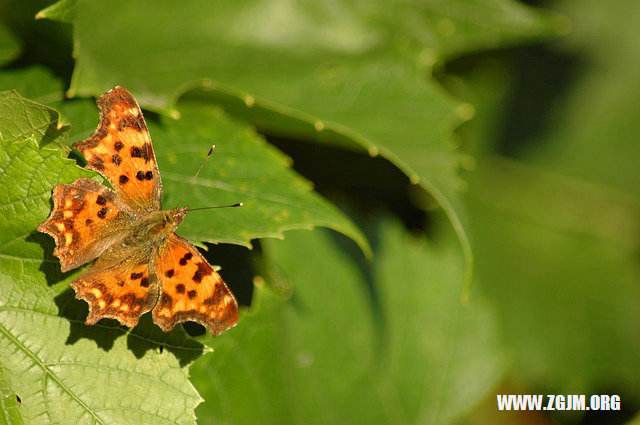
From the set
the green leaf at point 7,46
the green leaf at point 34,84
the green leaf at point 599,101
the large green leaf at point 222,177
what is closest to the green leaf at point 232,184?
the large green leaf at point 222,177

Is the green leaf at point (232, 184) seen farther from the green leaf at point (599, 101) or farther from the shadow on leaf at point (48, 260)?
the green leaf at point (599, 101)

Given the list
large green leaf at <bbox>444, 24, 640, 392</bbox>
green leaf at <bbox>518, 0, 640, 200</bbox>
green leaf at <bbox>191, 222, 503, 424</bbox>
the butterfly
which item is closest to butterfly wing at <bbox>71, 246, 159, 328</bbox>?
the butterfly

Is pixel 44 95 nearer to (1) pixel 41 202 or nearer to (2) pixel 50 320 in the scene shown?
(1) pixel 41 202

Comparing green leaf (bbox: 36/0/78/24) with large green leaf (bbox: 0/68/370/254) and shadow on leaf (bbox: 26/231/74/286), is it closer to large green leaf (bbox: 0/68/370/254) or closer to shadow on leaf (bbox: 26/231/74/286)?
large green leaf (bbox: 0/68/370/254)

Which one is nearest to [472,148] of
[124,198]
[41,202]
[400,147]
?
[400,147]

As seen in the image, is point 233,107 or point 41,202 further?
point 233,107

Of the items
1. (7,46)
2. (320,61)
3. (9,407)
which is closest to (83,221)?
(9,407)

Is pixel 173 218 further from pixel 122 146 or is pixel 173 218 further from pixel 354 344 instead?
pixel 354 344
